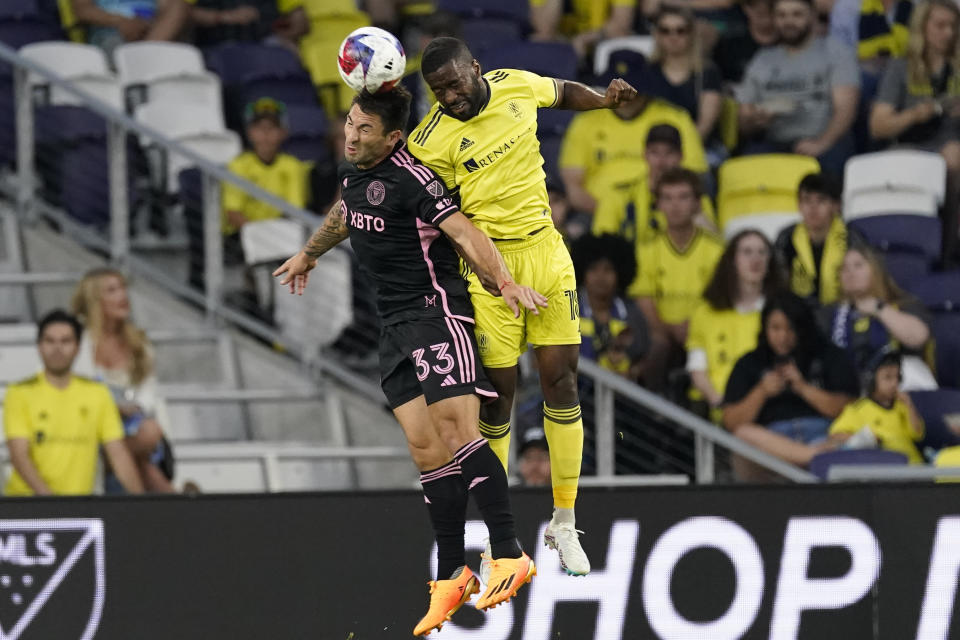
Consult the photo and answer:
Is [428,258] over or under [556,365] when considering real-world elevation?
over

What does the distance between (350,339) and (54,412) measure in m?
2.01

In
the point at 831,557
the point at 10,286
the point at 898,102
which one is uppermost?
the point at 898,102

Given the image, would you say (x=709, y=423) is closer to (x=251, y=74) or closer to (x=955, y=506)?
(x=955, y=506)

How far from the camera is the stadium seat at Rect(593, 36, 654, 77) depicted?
490 inches

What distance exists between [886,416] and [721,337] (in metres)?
1.10

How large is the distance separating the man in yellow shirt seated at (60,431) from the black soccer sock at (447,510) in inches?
124

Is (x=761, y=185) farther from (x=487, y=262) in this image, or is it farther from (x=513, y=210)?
(x=487, y=262)

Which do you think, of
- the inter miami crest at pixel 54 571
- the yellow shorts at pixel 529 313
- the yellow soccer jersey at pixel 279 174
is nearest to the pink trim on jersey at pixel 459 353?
the yellow shorts at pixel 529 313

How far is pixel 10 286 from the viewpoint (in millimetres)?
11461

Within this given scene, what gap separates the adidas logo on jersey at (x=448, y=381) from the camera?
6.99 m

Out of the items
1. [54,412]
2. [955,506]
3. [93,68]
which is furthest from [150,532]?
[93,68]

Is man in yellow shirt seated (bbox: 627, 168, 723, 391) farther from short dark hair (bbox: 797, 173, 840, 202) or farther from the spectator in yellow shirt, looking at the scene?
short dark hair (bbox: 797, 173, 840, 202)

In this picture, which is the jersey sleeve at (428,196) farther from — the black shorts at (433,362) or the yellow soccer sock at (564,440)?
the yellow soccer sock at (564,440)

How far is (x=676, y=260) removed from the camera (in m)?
11.2
